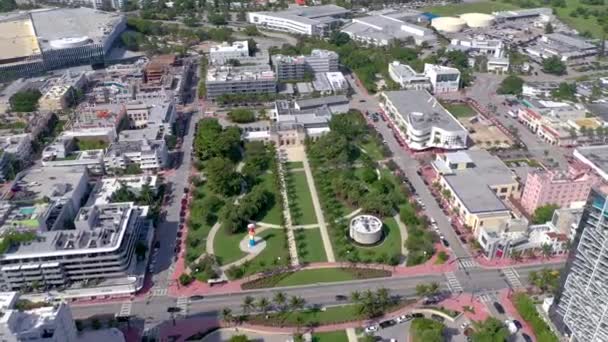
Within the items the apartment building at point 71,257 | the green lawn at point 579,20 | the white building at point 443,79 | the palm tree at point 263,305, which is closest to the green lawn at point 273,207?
the palm tree at point 263,305

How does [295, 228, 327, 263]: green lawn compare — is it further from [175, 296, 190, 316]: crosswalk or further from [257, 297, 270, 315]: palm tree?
[175, 296, 190, 316]: crosswalk

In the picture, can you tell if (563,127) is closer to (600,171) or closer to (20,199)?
(600,171)

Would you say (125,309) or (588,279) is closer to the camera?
(588,279)

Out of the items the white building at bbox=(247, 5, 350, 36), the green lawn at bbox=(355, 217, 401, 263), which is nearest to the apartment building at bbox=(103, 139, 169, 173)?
the green lawn at bbox=(355, 217, 401, 263)

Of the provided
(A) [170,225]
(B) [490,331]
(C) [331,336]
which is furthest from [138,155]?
(B) [490,331]

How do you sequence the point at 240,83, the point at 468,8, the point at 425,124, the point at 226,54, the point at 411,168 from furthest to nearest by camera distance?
the point at 468,8, the point at 226,54, the point at 240,83, the point at 425,124, the point at 411,168

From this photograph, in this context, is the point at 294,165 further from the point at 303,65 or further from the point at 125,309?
the point at 303,65
